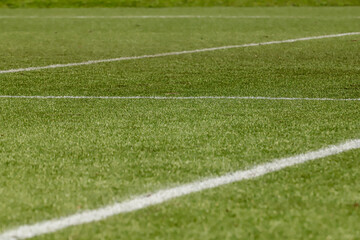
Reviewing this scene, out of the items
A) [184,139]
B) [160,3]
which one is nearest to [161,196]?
[184,139]

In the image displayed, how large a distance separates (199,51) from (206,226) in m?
5.37

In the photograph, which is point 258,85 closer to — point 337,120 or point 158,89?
point 158,89

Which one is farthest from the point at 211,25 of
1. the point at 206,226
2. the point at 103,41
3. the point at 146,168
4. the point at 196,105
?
the point at 206,226

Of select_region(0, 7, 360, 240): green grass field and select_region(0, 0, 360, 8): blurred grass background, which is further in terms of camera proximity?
select_region(0, 0, 360, 8): blurred grass background

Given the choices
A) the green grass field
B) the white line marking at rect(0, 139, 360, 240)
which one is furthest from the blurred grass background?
A: the white line marking at rect(0, 139, 360, 240)

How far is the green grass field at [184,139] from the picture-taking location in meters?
2.42

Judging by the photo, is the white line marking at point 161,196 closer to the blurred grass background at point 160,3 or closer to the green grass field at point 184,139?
the green grass field at point 184,139

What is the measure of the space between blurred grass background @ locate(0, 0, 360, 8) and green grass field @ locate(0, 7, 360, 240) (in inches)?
320

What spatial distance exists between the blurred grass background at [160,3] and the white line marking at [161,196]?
42.0 feet

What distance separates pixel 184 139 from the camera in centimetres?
355

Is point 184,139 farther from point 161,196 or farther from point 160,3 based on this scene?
point 160,3

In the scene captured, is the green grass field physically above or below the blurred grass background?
above

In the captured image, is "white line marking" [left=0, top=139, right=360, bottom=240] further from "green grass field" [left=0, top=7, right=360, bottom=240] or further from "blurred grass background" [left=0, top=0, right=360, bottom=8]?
"blurred grass background" [left=0, top=0, right=360, bottom=8]

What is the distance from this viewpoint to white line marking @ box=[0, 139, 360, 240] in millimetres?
2324
